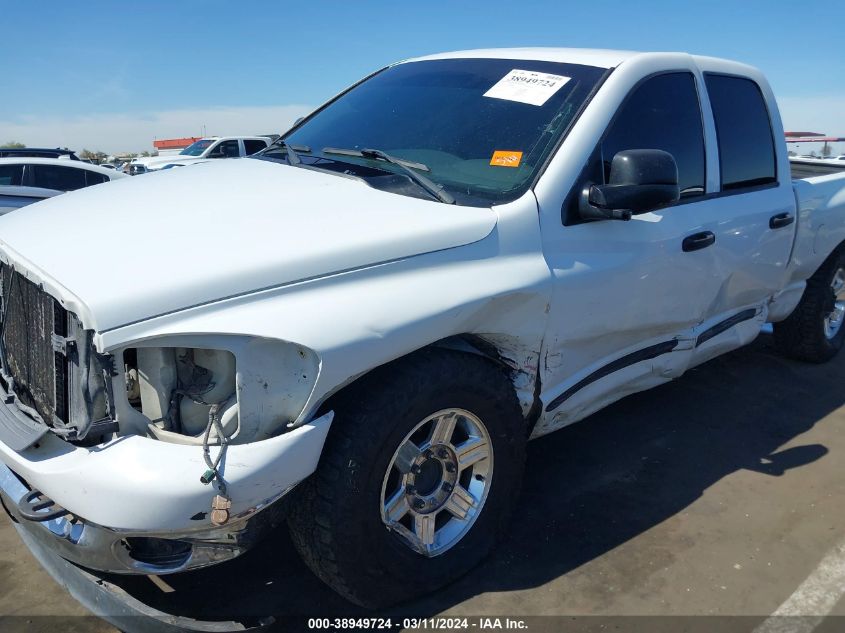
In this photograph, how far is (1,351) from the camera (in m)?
2.42

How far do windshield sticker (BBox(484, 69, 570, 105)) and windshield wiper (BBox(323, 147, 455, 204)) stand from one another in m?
0.54

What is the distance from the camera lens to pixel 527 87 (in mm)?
3072

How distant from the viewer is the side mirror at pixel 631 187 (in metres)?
2.68

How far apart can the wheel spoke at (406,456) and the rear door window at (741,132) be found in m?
2.27

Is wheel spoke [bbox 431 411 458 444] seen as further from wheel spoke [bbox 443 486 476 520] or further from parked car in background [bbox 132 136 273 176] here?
parked car in background [bbox 132 136 273 176]

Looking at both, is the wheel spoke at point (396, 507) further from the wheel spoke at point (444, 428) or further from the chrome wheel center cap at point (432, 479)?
the wheel spoke at point (444, 428)

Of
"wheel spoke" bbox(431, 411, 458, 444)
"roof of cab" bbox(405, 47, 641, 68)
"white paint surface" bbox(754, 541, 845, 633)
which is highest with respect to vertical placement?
"roof of cab" bbox(405, 47, 641, 68)

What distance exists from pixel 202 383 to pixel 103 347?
0.29 meters

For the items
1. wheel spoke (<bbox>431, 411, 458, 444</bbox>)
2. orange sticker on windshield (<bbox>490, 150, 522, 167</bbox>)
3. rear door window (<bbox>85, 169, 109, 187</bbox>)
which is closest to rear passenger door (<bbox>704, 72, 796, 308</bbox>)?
orange sticker on windshield (<bbox>490, 150, 522, 167</bbox>)

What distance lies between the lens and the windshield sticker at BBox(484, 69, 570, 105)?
3012 mm

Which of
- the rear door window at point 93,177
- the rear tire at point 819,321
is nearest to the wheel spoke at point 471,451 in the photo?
the rear tire at point 819,321

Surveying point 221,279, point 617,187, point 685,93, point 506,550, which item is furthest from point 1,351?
point 685,93

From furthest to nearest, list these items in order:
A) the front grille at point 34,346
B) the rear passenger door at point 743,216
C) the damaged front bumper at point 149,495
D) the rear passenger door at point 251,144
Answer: the rear passenger door at point 251,144 < the rear passenger door at point 743,216 < the front grille at point 34,346 < the damaged front bumper at point 149,495

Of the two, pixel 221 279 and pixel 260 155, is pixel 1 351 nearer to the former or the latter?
pixel 221 279
